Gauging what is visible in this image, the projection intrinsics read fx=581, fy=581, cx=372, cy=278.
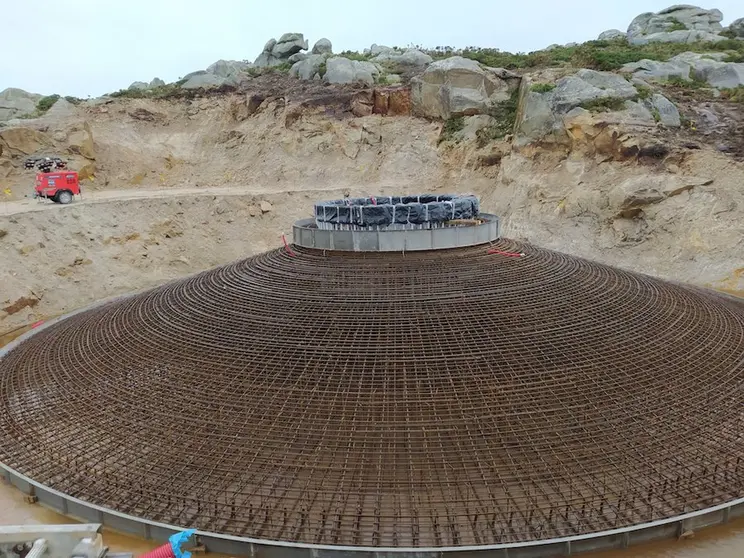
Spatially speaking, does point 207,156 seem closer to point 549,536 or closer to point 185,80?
point 185,80

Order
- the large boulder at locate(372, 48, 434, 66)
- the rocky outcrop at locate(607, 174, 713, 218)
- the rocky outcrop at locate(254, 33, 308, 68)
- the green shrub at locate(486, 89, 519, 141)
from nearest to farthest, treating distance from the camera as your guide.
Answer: the rocky outcrop at locate(607, 174, 713, 218) → the green shrub at locate(486, 89, 519, 141) → the large boulder at locate(372, 48, 434, 66) → the rocky outcrop at locate(254, 33, 308, 68)

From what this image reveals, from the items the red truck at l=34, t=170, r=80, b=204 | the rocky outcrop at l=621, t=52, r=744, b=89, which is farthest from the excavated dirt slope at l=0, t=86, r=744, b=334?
the rocky outcrop at l=621, t=52, r=744, b=89

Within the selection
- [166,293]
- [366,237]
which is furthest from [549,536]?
[166,293]

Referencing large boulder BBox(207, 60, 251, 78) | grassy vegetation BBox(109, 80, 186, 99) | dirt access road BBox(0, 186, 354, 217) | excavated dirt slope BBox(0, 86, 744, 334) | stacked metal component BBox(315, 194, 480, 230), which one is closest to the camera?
stacked metal component BBox(315, 194, 480, 230)

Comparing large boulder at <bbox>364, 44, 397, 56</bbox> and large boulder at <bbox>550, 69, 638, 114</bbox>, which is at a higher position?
large boulder at <bbox>364, 44, 397, 56</bbox>

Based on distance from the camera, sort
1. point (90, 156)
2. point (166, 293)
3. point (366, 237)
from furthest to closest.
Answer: point (90, 156), point (166, 293), point (366, 237)

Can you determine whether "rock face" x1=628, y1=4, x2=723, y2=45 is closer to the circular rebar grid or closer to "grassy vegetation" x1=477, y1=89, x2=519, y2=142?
"grassy vegetation" x1=477, y1=89, x2=519, y2=142
